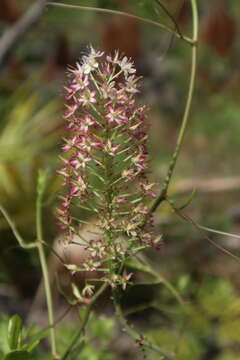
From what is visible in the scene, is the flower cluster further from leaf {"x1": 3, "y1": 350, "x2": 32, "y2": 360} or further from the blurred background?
the blurred background

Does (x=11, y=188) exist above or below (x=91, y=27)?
below

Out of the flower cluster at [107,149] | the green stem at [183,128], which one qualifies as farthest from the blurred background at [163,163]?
the flower cluster at [107,149]

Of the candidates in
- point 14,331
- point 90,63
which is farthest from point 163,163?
point 90,63

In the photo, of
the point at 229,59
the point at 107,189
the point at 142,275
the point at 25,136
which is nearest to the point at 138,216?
the point at 107,189

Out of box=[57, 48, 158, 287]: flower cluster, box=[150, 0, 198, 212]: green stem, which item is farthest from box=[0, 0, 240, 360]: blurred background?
box=[57, 48, 158, 287]: flower cluster

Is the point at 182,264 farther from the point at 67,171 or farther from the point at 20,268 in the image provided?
the point at 67,171

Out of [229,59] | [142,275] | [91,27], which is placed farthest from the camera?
[91,27]
